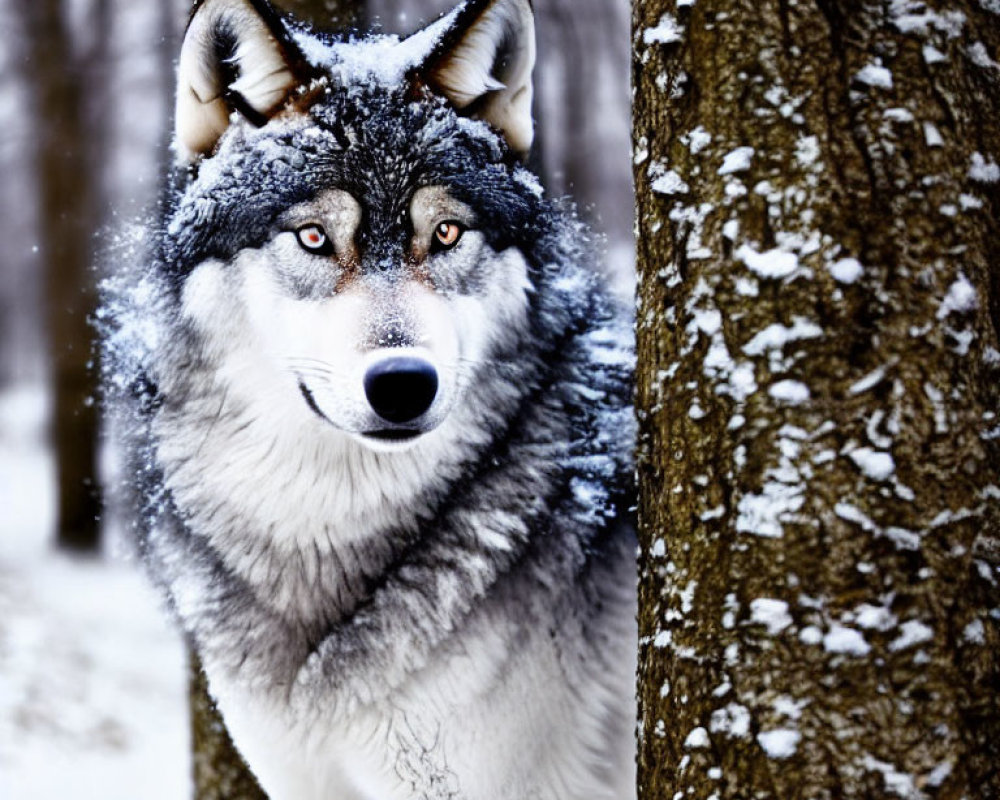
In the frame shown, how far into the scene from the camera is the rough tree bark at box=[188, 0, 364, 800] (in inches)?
171

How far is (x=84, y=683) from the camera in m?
7.62

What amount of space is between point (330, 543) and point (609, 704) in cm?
93

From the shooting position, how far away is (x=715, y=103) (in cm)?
206

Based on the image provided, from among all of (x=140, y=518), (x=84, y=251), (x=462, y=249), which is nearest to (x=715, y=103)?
(x=462, y=249)

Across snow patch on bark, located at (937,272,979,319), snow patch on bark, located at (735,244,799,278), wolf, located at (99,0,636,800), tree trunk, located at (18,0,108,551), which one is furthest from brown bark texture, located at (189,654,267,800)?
tree trunk, located at (18,0,108,551)

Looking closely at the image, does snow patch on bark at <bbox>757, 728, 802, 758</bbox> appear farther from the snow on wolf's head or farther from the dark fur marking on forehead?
the dark fur marking on forehead

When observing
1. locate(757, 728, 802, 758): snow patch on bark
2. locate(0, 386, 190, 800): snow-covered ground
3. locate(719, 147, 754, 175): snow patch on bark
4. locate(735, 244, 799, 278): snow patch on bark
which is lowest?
locate(0, 386, 190, 800): snow-covered ground

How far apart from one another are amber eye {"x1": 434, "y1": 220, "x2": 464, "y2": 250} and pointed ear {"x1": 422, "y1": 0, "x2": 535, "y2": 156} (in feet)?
1.32

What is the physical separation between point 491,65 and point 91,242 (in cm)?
491

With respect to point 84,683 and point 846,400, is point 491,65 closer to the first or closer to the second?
point 846,400

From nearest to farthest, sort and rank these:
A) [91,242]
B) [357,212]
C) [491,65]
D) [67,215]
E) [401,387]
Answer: [401,387], [357,212], [491,65], [91,242], [67,215]

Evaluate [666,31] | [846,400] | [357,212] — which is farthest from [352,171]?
[846,400]

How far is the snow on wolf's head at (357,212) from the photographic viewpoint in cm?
254

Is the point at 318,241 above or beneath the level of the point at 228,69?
beneath
